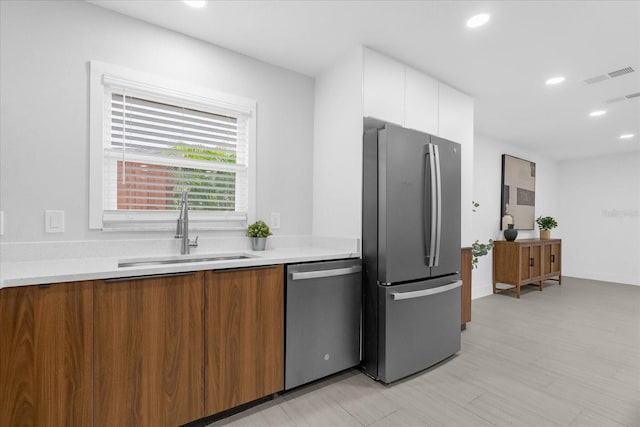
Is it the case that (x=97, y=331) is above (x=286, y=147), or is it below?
below

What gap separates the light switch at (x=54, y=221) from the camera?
181 centimetres

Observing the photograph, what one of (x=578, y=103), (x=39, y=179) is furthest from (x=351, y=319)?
(x=578, y=103)

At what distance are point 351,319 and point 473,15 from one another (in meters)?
2.27

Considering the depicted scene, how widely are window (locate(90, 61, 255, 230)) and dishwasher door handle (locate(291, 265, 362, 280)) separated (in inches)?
30.9

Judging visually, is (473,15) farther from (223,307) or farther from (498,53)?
(223,307)

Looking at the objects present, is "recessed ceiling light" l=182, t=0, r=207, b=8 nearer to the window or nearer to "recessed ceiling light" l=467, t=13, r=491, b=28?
the window

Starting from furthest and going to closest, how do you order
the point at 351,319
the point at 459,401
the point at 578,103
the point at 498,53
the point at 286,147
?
the point at 578,103 → the point at 286,147 → the point at 498,53 → the point at 351,319 → the point at 459,401

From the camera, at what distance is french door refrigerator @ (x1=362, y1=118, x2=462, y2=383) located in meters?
2.19

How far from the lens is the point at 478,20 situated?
2152 mm

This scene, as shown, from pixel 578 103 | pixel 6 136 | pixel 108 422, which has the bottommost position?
pixel 108 422

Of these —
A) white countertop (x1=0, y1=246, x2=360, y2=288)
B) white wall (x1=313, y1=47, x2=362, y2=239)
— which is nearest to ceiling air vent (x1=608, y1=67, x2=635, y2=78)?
white wall (x1=313, y1=47, x2=362, y2=239)

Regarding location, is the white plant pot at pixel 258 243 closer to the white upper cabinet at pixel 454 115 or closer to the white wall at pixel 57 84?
the white wall at pixel 57 84

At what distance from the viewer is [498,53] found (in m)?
2.57

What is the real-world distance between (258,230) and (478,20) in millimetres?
2186
